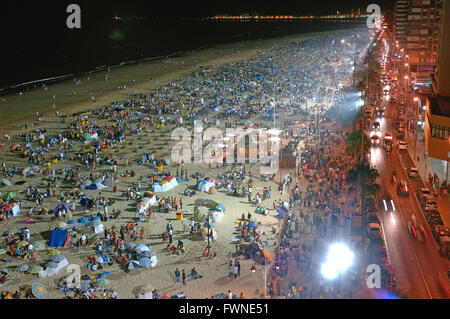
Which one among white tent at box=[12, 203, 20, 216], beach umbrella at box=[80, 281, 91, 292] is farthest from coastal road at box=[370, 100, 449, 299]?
white tent at box=[12, 203, 20, 216]

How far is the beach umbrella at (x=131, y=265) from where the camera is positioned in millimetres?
16953

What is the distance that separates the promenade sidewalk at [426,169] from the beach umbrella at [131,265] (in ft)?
43.0

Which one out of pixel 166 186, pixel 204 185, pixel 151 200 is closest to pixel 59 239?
pixel 151 200

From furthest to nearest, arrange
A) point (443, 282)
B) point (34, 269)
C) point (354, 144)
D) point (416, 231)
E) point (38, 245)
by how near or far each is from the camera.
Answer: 1. point (354, 144)
2. point (416, 231)
3. point (38, 245)
4. point (34, 269)
5. point (443, 282)

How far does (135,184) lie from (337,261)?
42.5 ft

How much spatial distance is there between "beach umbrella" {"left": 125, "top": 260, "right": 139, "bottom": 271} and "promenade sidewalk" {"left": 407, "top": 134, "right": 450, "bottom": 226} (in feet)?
43.0

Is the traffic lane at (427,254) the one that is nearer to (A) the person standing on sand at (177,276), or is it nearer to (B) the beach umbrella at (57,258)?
(A) the person standing on sand at (177,276)

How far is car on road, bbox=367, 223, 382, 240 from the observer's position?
58.7ft

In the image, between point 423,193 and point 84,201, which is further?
point 423,193

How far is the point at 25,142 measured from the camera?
33969 mm

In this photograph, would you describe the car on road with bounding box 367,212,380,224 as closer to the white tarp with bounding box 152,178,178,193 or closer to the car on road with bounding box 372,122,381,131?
the white tarp with bounding box 152,178,178,193

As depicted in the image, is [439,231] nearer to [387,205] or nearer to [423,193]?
[387,205]

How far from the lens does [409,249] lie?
1766 centimetres
